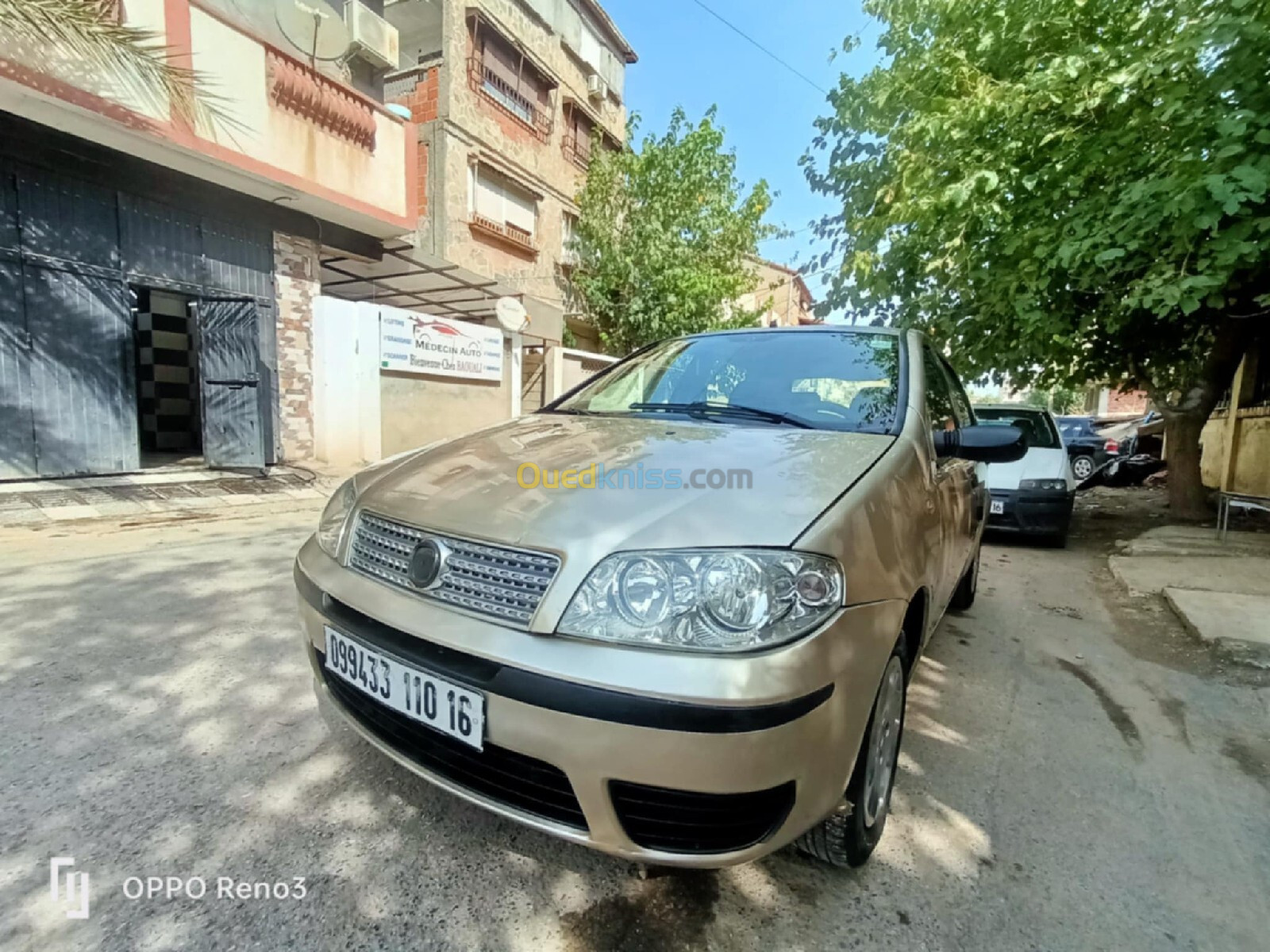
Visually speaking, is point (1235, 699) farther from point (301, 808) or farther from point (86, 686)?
point (86, 686)

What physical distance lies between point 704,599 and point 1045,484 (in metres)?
5.60

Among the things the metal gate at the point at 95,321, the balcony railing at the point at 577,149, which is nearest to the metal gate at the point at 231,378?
the metal gate at the point at 95,321

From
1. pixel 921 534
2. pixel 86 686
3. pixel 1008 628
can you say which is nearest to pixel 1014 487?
pixel 1008 628

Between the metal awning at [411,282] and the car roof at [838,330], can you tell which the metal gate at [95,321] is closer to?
the metal awning at [411,282]

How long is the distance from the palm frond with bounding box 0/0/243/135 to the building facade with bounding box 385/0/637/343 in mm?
4294

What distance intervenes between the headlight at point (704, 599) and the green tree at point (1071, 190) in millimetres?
4708

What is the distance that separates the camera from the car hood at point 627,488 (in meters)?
1.31

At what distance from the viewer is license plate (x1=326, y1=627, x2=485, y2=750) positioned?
127 centimetres

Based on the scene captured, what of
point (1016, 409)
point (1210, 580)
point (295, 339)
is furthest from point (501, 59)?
point (1210, 580)

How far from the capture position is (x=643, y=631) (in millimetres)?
1218

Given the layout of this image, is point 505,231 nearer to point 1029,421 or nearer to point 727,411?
point 1029,421

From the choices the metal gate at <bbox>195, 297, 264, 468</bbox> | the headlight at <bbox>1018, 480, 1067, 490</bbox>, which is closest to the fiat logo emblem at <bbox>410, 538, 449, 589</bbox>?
the headlight at <bbox>1018, 480, 1067, 490</bbox>

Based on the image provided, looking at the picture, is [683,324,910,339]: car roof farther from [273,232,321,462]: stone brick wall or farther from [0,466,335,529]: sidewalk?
[273,232,321,462]: stone brick wall

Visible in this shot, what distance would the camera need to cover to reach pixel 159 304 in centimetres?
889
